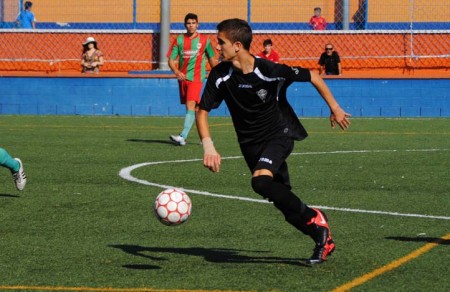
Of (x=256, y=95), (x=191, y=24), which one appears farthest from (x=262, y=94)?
(x=191, y=24)

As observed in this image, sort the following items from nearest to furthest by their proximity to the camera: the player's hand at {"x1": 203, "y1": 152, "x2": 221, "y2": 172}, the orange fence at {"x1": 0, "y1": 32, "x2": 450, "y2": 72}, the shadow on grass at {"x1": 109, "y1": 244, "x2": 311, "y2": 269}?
1. the player's hand at {"x1": 203, "y1": 152, "x2": 221, "y2": 172}
2. the shadow on grass at {"x1": 109, "y1": 244, "x2": 311, "y2": 269}
3. the orange fence at {"x1": 0, "y1": 32, "x2": 450, "y2": 72}

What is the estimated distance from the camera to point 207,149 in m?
7.55

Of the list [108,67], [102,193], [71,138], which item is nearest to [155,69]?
[108,67]

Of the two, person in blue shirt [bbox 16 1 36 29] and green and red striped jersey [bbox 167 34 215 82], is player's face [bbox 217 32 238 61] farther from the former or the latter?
person in blue shirt [bbox 16 1 36 29]

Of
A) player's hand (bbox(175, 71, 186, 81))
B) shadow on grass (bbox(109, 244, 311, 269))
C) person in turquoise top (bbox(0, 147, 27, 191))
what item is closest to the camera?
shadow on grass (bbox(109, 244, 311, 269))

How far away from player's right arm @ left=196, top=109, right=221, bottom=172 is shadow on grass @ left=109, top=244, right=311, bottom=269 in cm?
69

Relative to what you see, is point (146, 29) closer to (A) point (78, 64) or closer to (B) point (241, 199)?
(A) point (78, 64)

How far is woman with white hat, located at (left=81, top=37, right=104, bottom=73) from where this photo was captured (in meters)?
27.6

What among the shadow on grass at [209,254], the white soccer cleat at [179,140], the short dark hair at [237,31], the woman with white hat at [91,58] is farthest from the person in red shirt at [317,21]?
the short dark hair at [237,31]

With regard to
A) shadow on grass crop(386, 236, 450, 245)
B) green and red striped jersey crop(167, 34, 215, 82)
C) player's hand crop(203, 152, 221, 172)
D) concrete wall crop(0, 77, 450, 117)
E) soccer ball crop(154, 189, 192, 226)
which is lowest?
concrete wall crop(0, 77, 450, 117)

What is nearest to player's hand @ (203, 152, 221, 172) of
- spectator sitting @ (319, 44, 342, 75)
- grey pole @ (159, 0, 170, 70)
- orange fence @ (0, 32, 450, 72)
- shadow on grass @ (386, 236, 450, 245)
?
shadow on grass @ (386, 236, 450, 245)

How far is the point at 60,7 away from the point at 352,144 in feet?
50.8

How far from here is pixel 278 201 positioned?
7539 millimetres

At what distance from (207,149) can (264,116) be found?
523mm
